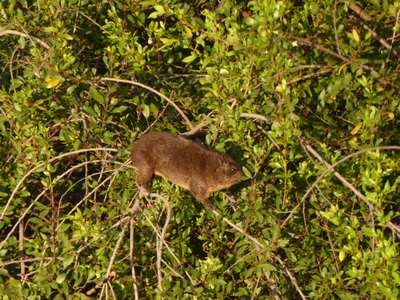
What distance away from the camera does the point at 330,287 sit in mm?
4559

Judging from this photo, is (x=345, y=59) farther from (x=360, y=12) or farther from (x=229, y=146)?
(x=229, y=146)

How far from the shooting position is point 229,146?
5297mm

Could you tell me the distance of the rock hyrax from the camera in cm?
502

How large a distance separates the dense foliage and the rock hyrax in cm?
13

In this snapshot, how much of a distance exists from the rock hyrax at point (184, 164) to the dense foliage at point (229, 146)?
0.13m

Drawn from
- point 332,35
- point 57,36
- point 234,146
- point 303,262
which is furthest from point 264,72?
point 57,36

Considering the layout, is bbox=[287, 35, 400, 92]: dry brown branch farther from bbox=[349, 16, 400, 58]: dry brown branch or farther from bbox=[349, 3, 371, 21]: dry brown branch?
bbox=[349, 3, 371, 21]: dry brown branch

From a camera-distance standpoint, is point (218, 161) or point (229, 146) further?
point (229, 146)

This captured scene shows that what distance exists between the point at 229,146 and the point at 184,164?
1.33 feet

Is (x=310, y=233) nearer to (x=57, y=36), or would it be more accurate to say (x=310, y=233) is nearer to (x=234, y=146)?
(x=234, y=146)

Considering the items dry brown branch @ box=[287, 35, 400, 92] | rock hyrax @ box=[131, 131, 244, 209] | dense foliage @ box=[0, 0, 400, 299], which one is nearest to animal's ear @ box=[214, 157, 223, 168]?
rock hyrax @ box=[131, 131, 244, 209]

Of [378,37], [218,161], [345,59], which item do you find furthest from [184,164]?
[378,37]

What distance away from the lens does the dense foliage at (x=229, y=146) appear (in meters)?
4.28

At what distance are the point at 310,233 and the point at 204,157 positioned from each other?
1149 mm
